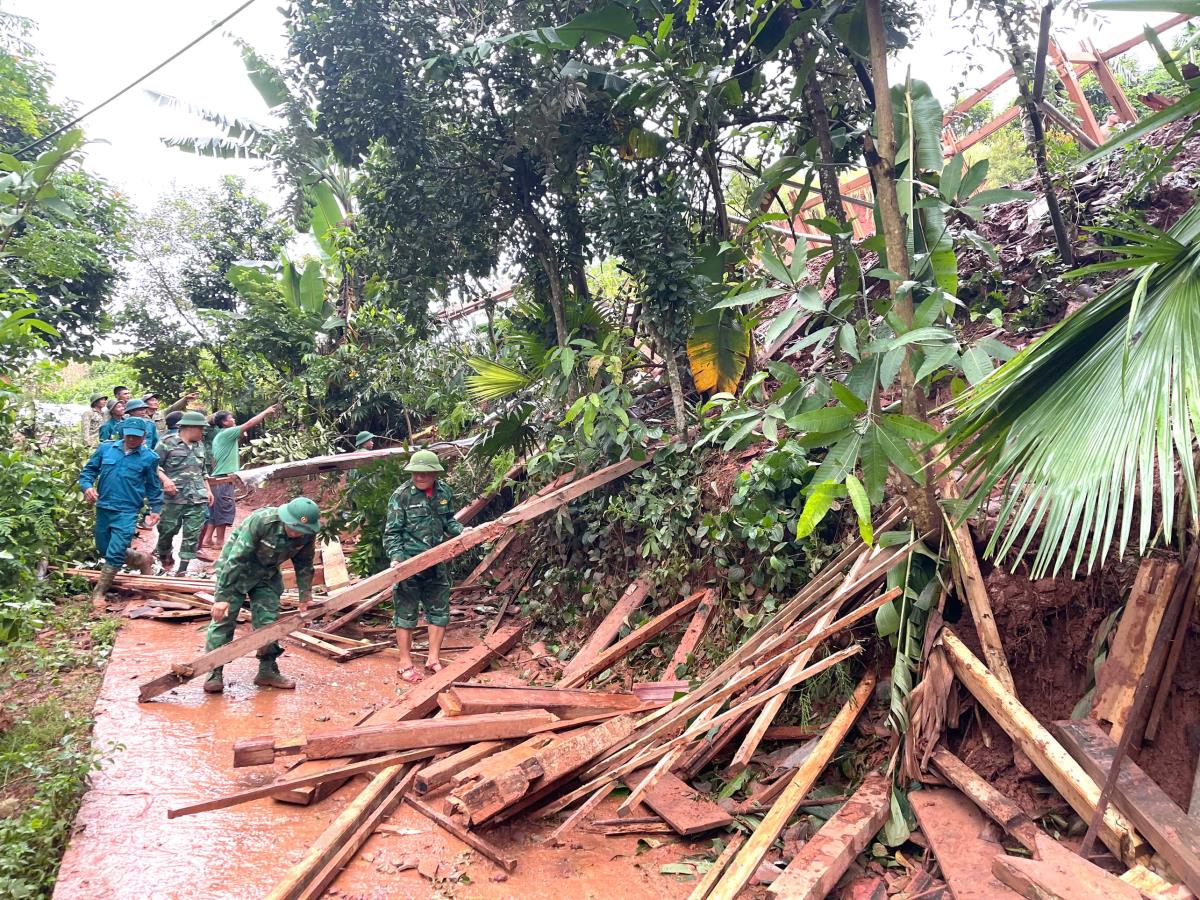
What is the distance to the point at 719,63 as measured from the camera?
237 inches

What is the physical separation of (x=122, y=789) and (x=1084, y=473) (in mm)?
4863

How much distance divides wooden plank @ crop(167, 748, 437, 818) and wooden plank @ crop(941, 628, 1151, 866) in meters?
3.01

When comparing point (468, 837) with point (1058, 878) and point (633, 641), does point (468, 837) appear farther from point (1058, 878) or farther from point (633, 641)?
point (1058, 878)

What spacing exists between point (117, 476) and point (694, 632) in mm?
6070

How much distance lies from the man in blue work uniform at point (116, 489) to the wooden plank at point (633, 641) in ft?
16.5

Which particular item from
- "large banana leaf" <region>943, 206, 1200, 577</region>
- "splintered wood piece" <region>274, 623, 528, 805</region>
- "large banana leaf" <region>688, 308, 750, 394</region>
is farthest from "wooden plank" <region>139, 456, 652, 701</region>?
"large banana leaf" <region>943, 206, 1200, 577</region>

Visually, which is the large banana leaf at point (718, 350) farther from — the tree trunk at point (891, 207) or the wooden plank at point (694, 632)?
the tree trunk at point (891, 207)

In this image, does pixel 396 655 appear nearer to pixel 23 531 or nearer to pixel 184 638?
pixel 184 638

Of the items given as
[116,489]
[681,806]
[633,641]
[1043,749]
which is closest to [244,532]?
[116,489]

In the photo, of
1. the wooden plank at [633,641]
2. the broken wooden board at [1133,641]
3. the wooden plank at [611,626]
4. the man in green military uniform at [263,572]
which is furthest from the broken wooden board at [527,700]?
the broken wooden board at [1133,641]

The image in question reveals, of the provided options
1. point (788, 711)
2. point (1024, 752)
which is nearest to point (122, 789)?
point (788, 711)

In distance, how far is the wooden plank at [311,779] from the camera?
363cm

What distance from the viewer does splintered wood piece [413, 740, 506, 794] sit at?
3.98 m

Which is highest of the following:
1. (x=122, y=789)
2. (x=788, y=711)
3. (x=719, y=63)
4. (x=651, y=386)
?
(x=719, y=63)
